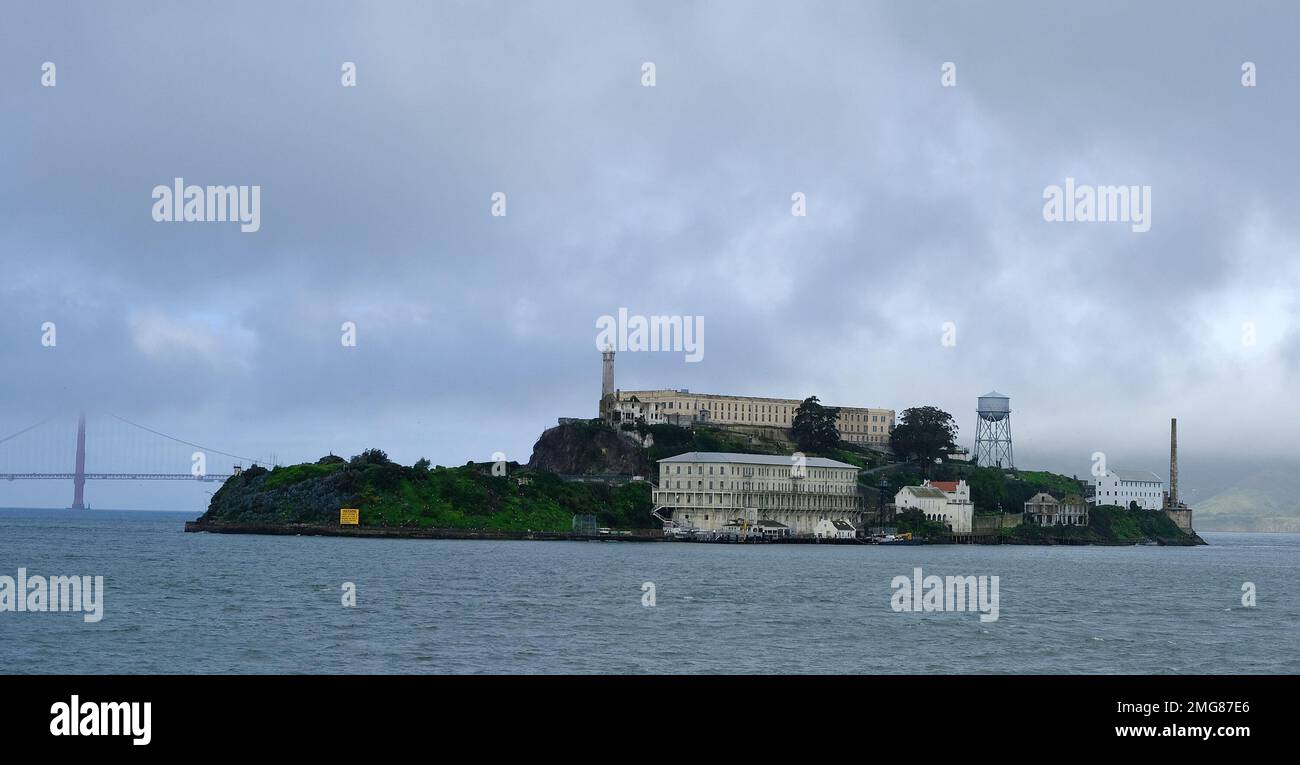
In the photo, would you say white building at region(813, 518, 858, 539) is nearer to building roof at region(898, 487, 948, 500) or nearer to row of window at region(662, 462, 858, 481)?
row of window at region(662, 462, 858, 481)

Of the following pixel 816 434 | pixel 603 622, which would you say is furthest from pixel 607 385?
pixel 603 622

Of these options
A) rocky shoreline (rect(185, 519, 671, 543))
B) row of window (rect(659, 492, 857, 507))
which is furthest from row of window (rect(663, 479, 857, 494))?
rocky shoreline (rect(185, 519, 671, 543))

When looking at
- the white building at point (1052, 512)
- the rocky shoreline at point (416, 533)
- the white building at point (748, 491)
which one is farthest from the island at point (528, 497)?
the white building at point (748, 491)

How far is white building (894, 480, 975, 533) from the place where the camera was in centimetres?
17412

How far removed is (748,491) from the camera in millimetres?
162750

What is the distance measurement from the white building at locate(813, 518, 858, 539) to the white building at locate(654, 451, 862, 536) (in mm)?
1537

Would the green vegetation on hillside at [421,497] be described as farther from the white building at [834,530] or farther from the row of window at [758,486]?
the white building at [834,530]

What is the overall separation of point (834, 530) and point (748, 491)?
1323 cm

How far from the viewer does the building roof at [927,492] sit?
576 feet

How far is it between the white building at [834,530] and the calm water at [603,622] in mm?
67459

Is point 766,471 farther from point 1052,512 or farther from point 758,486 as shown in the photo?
point 1052,512
